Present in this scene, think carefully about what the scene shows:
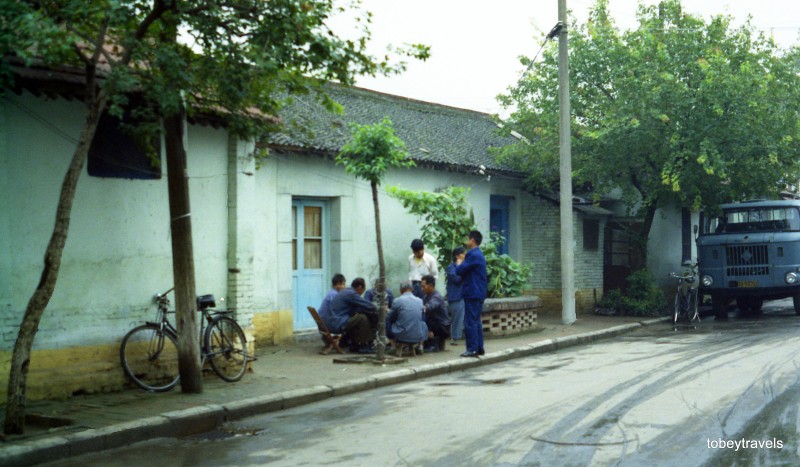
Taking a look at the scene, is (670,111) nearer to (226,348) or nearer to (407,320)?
(407,320)

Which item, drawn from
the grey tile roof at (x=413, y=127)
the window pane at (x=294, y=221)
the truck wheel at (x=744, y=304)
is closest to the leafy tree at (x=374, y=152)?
the grey tile roof at (x=413, y=127)

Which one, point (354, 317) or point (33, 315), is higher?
point (33, 315)

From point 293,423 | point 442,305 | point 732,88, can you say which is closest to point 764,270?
point 732,88

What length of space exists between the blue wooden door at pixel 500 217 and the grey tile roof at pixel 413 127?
3.86ft

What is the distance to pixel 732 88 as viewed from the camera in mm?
18406

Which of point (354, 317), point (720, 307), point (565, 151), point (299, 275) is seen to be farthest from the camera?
point (720, 307)

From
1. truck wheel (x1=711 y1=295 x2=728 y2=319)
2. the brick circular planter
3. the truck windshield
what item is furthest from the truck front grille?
the brick circular planter

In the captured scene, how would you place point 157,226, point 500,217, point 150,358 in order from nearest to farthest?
point 150,358 → point 157,226 → point 500,217

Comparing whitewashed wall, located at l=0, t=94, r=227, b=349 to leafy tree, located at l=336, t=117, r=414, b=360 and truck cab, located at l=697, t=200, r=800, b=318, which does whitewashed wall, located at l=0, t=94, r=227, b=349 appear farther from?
truck cab, located at l=697, t=200, r=800, b=318

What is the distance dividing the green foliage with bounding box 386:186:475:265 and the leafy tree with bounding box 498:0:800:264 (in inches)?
146

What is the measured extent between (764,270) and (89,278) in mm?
15886

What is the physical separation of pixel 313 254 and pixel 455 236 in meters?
2.93

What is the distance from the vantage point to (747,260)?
2077 cm

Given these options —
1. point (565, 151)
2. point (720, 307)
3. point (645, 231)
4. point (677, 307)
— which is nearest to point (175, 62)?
point (565, 151)
